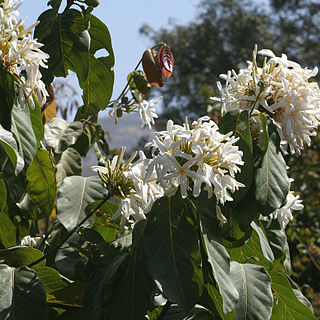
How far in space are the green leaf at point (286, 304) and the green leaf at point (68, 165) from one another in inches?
27.3

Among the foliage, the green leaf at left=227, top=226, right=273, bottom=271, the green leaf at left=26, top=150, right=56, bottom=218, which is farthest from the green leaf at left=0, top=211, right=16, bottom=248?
the green leaf at left=227, top=226, right=273, bottom=271

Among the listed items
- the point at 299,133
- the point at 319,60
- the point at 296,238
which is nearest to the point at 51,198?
the point at 299,133

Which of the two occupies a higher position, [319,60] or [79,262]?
[319,60]

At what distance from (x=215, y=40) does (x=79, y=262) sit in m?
14.6

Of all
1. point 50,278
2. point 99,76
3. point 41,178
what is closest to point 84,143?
point 99,76

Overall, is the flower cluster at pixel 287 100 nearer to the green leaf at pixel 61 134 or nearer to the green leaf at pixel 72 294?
the green leaf at pixel 72 294

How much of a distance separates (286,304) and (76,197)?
1.83 feet

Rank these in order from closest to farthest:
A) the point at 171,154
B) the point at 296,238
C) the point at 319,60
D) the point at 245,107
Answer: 1. the point at 171,154
2. the point at 245,107
3. the point at 296,238
4. the point at 319,60

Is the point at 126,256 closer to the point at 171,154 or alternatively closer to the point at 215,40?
the point at 171,154

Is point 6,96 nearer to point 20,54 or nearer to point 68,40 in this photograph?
point 20,54

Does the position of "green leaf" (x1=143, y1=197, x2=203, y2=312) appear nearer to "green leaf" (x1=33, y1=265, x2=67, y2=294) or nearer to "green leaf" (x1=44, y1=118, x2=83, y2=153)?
"green leaf" (x1=33, y1=265, x2=67, y2=294)

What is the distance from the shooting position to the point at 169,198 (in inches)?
46.6

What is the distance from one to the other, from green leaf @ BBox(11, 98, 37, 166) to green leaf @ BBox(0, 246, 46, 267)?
24cm

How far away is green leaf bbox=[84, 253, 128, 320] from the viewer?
1139 mm
